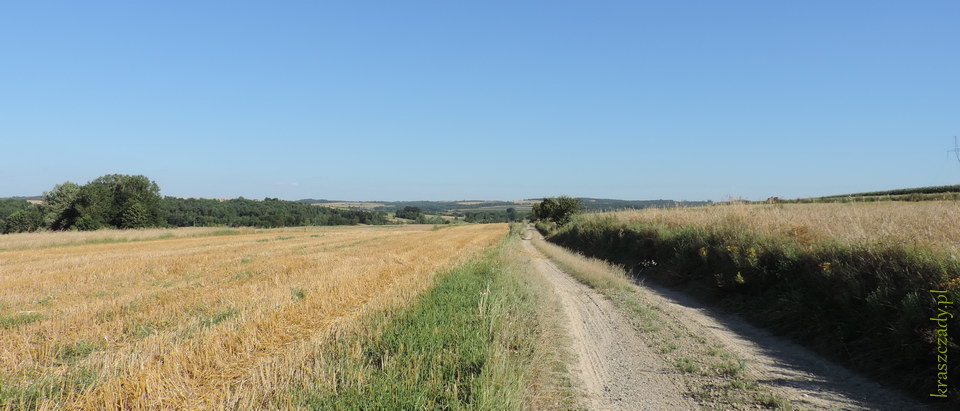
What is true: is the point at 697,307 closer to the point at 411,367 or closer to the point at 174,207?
the point at 411,367

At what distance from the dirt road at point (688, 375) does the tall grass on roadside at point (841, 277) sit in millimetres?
441

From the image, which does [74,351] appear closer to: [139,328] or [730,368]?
[139,328]

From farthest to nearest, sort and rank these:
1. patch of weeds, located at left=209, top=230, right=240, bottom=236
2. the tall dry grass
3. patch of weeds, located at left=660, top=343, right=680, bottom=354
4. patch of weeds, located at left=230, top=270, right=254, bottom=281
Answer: patch of weeds, located at left=209, top=230, right=240, bottom=236 → patch of weeds, located at left=230, top=270, right=254, bottom=281 → the tall dry grass → patch of weeds, located at left=660, top=343, right=680, bottom=354

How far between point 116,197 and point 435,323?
88.8 metres

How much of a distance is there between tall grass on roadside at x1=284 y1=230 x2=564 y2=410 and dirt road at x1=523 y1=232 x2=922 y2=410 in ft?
2.78

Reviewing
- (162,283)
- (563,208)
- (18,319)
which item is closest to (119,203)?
(563,208)

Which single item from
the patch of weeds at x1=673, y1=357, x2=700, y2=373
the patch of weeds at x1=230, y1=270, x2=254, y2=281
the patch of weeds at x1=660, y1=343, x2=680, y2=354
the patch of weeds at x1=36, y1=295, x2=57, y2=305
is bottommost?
the patch of weeds at x1=660, y1=343, x2=680, y2=354

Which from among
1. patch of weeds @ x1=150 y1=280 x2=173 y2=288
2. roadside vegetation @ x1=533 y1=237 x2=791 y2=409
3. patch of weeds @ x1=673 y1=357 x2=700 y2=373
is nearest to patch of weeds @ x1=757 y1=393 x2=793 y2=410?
roadside vegetation @ x1=533 y1=237 x2=791 y2=409

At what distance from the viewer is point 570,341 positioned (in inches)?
266

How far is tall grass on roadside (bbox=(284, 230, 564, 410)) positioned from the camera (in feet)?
11.8

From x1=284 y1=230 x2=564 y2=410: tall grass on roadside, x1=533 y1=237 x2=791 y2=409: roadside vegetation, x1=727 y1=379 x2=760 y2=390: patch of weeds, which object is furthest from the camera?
x1=727 y1=379 x2=760 y2=390: patch of weeds

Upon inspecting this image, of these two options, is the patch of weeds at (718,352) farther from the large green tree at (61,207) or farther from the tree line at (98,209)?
the large green tree at (61,207)

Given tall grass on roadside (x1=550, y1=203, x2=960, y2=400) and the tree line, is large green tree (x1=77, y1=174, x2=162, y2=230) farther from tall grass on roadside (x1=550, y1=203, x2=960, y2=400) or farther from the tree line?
tall grass on roadside (x1=550, y1=203, x2=960, y2=400)

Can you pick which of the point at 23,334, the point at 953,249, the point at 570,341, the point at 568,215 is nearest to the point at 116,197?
the point at 568,215
